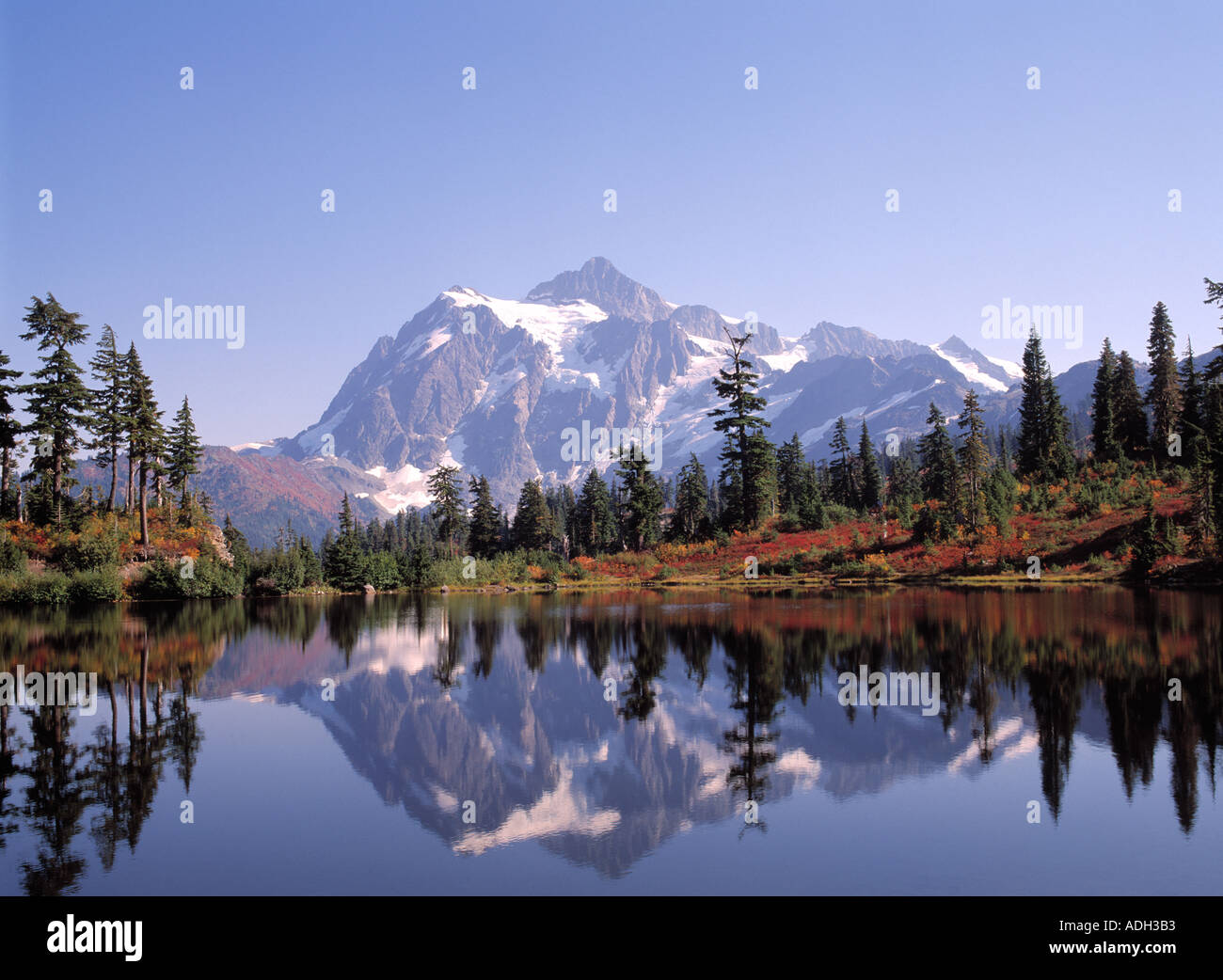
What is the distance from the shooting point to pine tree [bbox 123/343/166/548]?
201 feet

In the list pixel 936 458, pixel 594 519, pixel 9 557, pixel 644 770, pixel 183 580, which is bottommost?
pixel 644 770

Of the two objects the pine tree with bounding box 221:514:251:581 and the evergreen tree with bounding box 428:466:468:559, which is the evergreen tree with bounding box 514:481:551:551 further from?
the pine tree with bounding box 221:514:251:581

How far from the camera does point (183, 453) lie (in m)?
80.7

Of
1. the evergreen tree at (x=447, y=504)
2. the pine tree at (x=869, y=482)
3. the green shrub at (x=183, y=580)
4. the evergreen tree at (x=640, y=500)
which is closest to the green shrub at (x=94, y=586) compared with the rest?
the green shrub at (x=183, y=580)

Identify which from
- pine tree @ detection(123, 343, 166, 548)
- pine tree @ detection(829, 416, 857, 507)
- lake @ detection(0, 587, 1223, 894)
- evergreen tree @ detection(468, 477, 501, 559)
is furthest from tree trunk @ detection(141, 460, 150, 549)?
pine tree @ detection(829, 416, 857, 507)

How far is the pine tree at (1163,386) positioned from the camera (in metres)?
75.7

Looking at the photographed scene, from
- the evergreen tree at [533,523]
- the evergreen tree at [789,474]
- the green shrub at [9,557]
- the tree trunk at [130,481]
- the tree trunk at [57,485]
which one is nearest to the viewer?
the green shrub at [9,557]

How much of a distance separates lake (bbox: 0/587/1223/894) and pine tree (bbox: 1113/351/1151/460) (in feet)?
214

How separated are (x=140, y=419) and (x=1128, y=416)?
3447 inches

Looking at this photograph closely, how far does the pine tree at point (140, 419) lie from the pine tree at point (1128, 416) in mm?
83426

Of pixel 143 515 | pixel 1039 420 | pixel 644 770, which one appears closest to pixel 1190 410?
pixel 1039 420

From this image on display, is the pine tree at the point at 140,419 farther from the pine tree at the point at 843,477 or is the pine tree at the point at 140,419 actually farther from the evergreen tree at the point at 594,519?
the pine tree at the point at 843,477

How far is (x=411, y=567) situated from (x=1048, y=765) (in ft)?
250

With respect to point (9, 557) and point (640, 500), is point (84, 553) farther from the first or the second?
point (640, 500)
